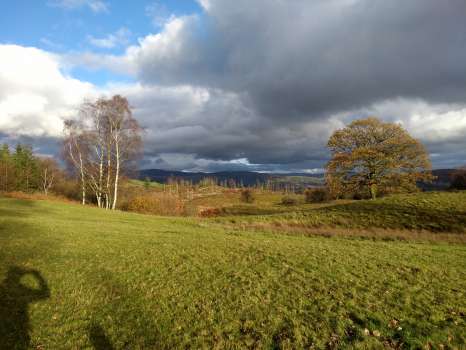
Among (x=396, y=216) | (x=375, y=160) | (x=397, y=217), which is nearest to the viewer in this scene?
(x=397, y=217)

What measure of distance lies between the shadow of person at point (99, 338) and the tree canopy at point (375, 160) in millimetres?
44675

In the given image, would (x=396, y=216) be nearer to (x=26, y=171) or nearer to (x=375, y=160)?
(x=375, y=160)

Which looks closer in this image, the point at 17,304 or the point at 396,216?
the point at 17,304

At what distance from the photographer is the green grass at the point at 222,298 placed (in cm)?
678

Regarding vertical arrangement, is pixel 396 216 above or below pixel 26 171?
below

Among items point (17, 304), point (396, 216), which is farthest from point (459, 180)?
point (17, 304)

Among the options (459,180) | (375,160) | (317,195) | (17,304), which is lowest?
(317,195)

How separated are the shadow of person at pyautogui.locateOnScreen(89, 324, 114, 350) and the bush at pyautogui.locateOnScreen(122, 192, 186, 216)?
4855cm

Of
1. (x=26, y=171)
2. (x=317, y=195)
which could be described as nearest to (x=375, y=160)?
(x=317, y=195)

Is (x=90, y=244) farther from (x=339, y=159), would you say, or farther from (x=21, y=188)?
(x=21, y=188)

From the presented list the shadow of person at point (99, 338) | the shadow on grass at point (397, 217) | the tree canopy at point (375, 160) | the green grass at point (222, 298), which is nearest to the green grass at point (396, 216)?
the shadow on grass at point (397, 217)

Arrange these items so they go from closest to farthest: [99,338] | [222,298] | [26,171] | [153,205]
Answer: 1. [99,338]
2. [222,298]
3. [153,205]
4. [26,171]

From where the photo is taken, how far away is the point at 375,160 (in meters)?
44.9

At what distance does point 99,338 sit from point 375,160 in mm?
48553
